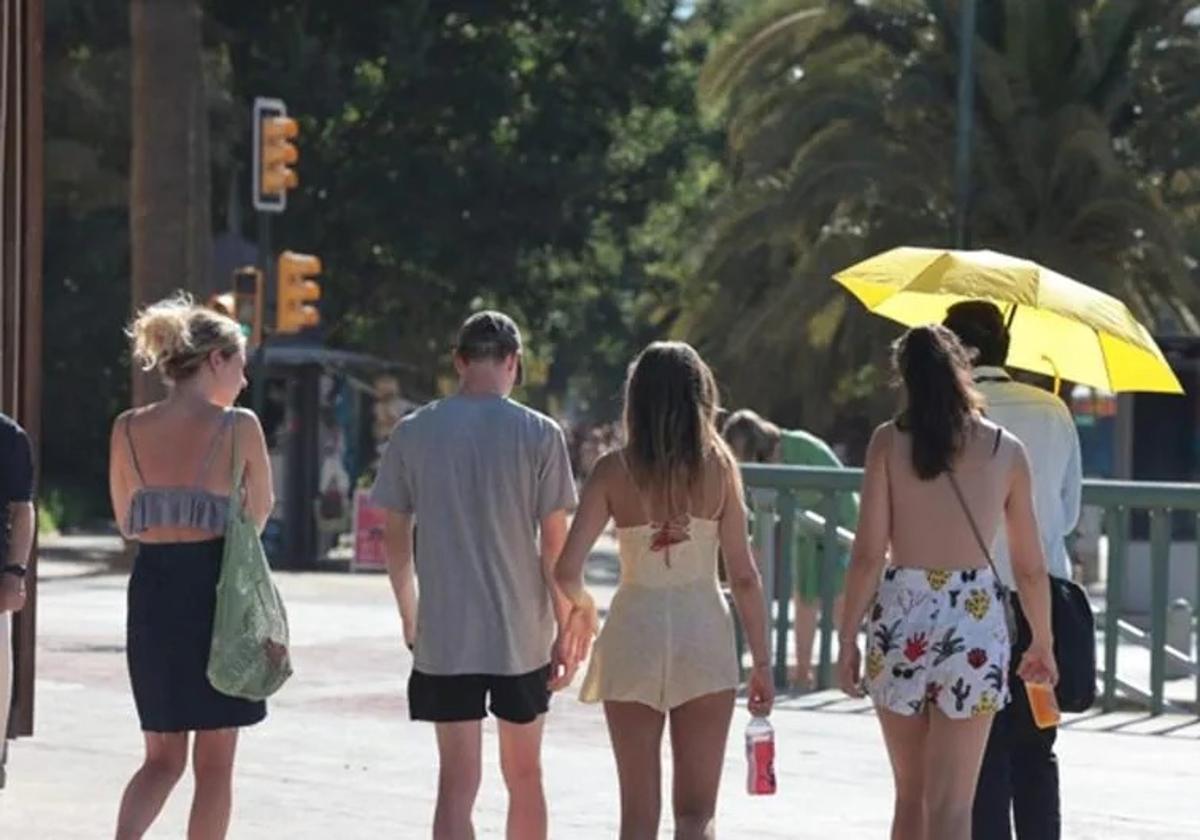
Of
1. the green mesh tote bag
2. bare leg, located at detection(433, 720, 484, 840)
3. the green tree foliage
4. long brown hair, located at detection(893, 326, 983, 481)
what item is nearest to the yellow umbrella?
long brown hair, located at detection(893, 326, 983, 481)

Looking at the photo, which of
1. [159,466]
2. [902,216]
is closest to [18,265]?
[159,466]

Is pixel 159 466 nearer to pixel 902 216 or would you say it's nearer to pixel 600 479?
pixel 600 479

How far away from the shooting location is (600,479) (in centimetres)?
723

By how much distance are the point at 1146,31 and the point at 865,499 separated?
66.4 ft

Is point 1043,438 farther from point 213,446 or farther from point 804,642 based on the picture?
point 804,642

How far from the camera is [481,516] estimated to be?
7406 millimetres

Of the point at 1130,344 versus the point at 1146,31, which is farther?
the point at 1146,31

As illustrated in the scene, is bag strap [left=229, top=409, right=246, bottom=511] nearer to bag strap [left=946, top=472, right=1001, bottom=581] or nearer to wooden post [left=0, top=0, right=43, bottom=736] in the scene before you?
bag strap [left=946, top=472, right=1001, bottom=581]

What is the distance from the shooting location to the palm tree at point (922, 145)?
1035 inches

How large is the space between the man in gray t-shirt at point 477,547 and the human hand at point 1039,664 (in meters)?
1.27

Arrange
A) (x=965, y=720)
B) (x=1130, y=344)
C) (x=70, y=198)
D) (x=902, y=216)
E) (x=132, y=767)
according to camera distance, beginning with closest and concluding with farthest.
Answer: (x=965, y=720)
(x=1130, y=344)
(x=132, y=767)
(x=902, y=216)
(x=70, y=198)

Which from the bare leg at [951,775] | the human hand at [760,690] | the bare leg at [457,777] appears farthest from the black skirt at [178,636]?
the bare leg at [951,775]

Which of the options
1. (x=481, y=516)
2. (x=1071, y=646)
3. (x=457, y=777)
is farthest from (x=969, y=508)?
(x=457, y=777)

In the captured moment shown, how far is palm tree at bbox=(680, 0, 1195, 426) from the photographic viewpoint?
26297 millimetres
